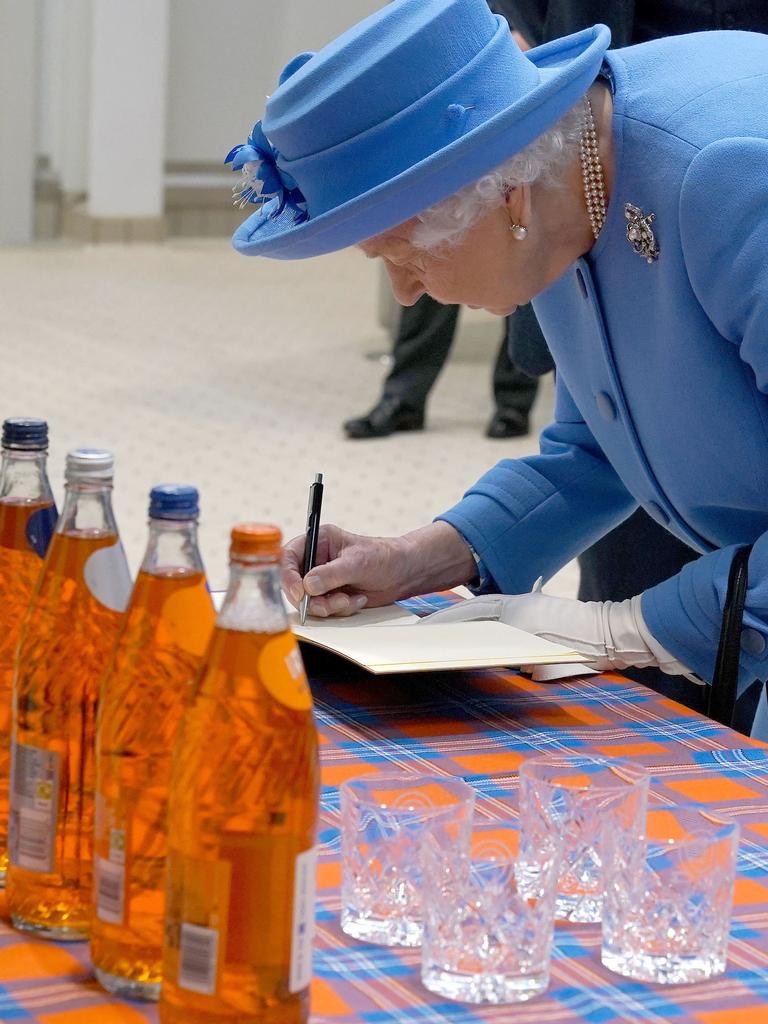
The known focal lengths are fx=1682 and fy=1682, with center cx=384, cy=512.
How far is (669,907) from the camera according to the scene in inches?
40.9

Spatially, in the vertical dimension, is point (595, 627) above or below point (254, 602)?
below

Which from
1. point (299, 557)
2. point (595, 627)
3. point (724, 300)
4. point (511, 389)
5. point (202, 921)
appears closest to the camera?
point (202, 921)

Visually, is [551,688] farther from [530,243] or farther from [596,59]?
[596,59]

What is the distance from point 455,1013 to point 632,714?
2.09 ft

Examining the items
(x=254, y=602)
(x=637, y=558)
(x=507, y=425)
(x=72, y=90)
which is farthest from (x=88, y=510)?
(x=72, y=90)

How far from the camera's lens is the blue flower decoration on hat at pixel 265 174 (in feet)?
5.42

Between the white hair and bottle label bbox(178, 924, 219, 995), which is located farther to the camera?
the white hair

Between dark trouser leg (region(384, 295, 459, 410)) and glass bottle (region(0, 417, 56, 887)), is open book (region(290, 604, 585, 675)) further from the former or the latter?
dark trouser leg (region(384, 295, 459, 410))

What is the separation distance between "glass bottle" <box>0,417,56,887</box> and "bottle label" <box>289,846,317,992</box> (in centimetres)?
29

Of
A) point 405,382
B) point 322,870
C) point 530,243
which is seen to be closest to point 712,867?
point 322,870

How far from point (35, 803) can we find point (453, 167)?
783mm

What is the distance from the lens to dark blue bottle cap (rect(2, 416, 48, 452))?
A: 41.4 inches

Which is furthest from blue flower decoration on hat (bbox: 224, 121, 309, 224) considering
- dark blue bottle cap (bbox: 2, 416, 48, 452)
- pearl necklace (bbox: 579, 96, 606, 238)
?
dark blue bottle cap (bbox: 2, 416, 48, 452)

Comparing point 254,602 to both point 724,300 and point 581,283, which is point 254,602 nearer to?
point 724,300
